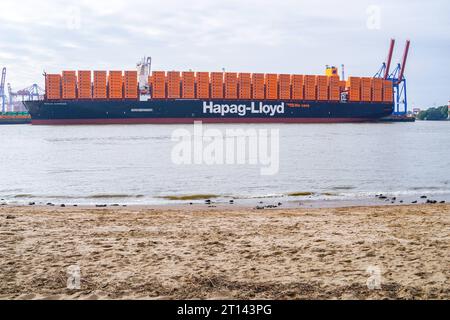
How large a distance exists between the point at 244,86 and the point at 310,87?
38.2 feet

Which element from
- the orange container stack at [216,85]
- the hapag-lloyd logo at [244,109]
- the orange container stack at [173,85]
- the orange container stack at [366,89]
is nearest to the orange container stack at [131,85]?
the orange container stack at [173,85]

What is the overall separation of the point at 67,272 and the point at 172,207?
5389 millimetres

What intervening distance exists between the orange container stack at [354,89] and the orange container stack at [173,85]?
30.0m

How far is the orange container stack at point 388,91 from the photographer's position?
260 ft

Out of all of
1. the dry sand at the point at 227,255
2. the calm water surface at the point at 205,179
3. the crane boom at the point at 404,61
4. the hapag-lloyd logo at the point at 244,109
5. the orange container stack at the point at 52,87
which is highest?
the crane boom at the point at 404,61

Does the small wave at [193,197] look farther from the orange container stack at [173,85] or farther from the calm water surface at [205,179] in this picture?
the orange container stack at [173,85]

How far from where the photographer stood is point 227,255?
5.12 meters

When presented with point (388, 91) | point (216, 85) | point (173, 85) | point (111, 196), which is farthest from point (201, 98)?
point (111, 196)

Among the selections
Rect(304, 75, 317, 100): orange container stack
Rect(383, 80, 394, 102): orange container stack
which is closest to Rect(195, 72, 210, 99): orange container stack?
Rect(304, 75, 317, 100): orange container stack

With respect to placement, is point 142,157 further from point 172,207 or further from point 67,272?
point 67,272

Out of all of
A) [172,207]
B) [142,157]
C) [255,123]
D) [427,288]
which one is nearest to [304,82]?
[255,123]

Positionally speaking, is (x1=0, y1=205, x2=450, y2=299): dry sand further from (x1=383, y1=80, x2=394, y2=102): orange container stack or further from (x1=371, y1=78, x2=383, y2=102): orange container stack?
(x1=383, y1=80, x2=394, y2=102): orange container stack

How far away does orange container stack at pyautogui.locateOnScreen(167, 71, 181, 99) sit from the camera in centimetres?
6844
